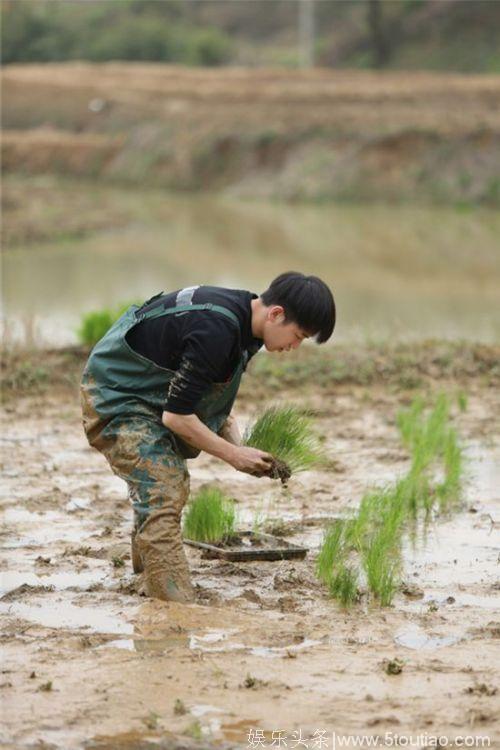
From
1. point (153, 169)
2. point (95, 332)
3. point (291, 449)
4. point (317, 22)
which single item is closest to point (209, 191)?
point (153, 169)

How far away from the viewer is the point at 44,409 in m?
7.49

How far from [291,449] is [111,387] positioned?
2.51 ft

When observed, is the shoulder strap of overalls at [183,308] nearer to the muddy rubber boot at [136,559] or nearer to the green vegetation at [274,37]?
the muddy rubber boot at [136,559]

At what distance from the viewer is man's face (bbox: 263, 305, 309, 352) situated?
4273 millimetres

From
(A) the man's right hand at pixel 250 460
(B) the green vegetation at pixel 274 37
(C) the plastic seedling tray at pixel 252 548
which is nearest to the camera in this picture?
(A) the man's right hand at pixel 250 460

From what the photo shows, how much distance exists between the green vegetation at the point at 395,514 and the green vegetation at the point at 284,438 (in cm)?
29

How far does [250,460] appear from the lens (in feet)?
14.4

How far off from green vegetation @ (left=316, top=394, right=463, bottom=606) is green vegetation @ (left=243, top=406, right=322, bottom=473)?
0.95 ft

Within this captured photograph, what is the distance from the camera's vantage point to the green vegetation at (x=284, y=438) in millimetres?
4852

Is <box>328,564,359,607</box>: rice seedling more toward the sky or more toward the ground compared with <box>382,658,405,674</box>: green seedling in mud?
more toward the ground

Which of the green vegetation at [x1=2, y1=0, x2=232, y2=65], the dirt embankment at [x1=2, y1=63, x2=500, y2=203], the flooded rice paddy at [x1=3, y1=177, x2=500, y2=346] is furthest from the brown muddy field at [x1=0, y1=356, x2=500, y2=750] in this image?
the green vegetation at [x1=2, y1=0, x2=232, y2=65]

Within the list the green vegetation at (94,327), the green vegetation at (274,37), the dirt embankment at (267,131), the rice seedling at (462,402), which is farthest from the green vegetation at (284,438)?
the green vegetation at (274,37)

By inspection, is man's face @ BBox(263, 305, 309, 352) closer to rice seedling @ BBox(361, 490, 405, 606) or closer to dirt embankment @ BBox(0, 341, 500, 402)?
rice seedling @ BBox(361, 490, 405, 606)

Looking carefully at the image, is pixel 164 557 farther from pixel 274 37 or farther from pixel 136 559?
pixel 274 37
